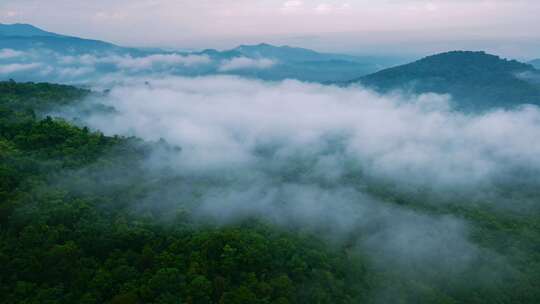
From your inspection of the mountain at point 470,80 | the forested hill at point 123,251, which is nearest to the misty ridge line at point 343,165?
the forested hill at point 123,251

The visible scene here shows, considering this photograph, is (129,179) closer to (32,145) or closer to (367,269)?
(32,145)

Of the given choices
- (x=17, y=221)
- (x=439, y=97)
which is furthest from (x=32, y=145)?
(x=439, y=97)

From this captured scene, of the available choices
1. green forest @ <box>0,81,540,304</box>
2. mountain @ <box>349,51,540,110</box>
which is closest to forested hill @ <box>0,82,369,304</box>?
green forest @ <box>0,81,540,304</box>

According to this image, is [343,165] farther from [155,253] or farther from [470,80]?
[470,80]

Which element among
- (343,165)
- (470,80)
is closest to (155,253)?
(343,165)

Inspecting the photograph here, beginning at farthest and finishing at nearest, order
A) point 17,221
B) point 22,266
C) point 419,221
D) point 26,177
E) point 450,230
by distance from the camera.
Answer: point 419,221 → point 450,230 → point 26,177 → point 17,221 → point 22,266

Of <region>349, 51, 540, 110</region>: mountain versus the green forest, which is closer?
the green forest

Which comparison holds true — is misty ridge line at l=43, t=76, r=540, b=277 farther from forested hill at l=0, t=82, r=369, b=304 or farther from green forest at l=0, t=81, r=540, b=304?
forested hill at l=0, t=82, r=369, b=304
